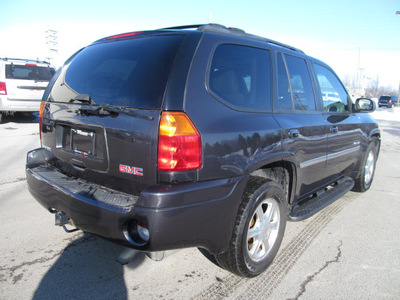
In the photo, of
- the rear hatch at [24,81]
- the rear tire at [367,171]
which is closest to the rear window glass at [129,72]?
the rear tire at [367,171]

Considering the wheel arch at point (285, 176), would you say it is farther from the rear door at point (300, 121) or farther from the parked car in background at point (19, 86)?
the parked car in background at point (19, 86)

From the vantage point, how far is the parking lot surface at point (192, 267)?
237cm

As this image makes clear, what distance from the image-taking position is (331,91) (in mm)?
3920

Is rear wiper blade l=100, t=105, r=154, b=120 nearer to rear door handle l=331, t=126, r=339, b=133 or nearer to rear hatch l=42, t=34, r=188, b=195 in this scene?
rear hatch l=42, t=34, r=188, b=195

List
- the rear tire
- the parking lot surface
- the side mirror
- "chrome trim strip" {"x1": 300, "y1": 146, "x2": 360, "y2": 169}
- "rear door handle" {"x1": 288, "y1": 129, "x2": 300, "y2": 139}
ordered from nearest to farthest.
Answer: the parking lot surface
"rear door handle" {"x1": 288, "y1": 129, "x2": 300, "y2": 139}
"chrome trim strip" {"x1": 300, "y1": 146, "x2": 360, "y2": 169}
the side mirror
the rear tire

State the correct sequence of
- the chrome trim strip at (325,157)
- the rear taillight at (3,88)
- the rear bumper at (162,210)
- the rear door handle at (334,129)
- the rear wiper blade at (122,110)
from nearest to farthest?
1. the rear bumper at (162,210)
2. the rear wiper blade at (122,110)
3. the chrome trim strip at (325,157)
4. the rear door handle at (334,129)
5. the rear taillight at (3,88)

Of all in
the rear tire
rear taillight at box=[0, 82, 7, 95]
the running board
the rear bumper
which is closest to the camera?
the rear bumper

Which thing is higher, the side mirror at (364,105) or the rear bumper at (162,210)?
the side mirror at (364,105)

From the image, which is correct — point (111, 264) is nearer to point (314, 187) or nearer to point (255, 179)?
→ point (255, 179)

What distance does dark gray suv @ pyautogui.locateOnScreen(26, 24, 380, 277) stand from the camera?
197 centimetres

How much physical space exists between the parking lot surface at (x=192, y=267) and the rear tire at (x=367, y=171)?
979 mm

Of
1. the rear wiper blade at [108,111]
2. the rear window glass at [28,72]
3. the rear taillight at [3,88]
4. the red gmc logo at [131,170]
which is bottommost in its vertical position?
the red gmc logo at [131,170]

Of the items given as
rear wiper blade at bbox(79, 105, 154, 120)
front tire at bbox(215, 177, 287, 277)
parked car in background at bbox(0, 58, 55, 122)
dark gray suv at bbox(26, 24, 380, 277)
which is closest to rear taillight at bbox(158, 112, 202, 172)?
dark gray suv at bbox(26, 24, 380, 277)

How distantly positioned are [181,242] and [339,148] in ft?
8.53
